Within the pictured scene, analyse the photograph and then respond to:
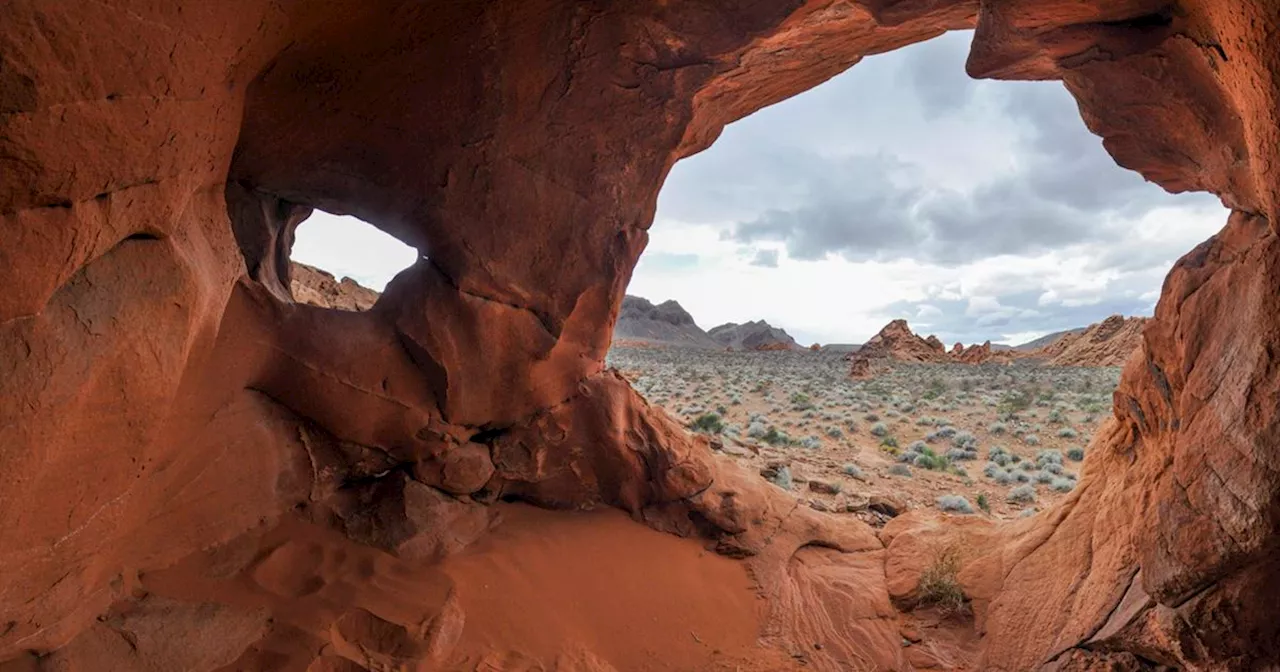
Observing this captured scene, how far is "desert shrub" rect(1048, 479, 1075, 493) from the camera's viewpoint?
11432 mm

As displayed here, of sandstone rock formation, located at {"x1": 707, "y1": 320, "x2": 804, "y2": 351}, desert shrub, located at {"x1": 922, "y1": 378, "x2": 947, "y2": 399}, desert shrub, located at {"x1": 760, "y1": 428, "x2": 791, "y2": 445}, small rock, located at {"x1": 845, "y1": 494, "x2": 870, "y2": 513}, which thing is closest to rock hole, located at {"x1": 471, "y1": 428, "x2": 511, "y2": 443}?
small rock, located at {"x1": 845, "y1": 494, "x2": 870, "y2": 513}

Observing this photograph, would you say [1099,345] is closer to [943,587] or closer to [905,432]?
[905,432]

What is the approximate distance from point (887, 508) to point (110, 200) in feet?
30.6

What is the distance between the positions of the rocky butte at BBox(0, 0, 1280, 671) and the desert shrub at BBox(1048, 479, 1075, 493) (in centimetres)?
566

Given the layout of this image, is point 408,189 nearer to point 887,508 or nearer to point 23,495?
point 23,495

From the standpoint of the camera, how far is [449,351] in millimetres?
5887

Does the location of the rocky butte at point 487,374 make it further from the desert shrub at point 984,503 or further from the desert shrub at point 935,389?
the desert shrub at point 935,389

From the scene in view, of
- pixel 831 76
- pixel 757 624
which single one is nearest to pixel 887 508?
pixel 757 624

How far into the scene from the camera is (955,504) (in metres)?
10.3

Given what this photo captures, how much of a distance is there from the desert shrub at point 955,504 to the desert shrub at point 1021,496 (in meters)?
1.14

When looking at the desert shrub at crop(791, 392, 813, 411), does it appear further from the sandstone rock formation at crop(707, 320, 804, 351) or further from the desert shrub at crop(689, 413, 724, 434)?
the sandstone rock formation at crop(707, 320, 804, 351)

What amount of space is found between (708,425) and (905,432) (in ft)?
18.1

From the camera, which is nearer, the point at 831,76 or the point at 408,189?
the point at 408,189

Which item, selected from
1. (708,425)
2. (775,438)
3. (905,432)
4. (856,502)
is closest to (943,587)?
(856,502)
